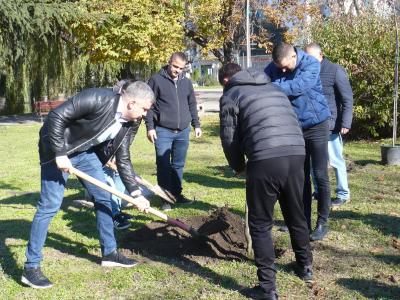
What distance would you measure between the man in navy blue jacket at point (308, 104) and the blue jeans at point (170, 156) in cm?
214

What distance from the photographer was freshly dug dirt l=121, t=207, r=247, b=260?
512 centimetres

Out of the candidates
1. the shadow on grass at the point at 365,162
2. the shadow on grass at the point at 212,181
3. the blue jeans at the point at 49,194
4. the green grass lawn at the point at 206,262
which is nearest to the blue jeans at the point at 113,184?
the green grass lawn at the point at 206,262

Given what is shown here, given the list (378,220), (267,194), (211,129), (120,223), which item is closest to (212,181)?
(120,223)

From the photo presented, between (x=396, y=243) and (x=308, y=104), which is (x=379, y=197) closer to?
(x=396, y=243)

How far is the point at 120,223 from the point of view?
618 cm

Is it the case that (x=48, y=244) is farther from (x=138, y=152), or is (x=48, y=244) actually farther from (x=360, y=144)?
(x=360, y=144)

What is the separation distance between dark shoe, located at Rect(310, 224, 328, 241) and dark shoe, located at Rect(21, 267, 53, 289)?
261 centimetres

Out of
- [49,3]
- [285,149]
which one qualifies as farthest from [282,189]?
[49,3]

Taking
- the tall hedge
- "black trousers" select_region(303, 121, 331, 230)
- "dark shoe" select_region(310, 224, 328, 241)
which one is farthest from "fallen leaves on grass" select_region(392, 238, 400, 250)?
the tall hedge

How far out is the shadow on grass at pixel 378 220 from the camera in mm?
5780

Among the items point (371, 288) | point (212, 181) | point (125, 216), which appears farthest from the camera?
point (212, 181)

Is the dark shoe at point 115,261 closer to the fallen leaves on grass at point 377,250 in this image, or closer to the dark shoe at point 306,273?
the dark shoe at point 306,273

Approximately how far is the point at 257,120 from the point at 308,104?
1.41 metres

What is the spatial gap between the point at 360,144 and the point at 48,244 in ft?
30.5
